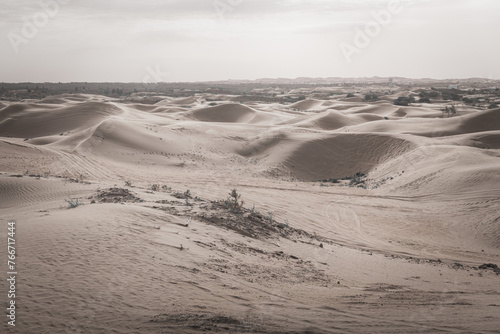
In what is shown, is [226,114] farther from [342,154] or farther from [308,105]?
[342,154]

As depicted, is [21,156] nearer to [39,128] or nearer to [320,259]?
[320,259]

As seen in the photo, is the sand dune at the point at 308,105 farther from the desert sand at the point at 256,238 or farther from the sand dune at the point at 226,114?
the desert sand at the point at 256,238

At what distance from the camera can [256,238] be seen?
8844 millimetres

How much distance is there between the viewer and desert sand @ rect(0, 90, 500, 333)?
4961mm

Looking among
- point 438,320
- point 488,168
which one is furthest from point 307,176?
point 438,320

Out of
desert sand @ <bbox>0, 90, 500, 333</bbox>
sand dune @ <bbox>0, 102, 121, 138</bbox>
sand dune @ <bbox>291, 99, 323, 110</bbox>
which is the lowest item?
desert sand @ <bbox>0, 90, 500, 333</bbox>

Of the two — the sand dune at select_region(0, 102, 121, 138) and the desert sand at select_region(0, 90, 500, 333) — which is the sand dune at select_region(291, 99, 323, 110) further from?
the desert sand at select_region(0, 90, 500, 333)

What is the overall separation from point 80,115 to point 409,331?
33.8 m

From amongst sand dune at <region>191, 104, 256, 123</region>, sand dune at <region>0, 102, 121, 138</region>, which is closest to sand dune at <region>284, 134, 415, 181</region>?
sand dune at <region>0, 102, 121, 138</region>

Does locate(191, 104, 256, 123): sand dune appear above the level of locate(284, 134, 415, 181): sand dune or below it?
above

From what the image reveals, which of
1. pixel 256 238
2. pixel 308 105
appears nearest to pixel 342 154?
pixel 256 238

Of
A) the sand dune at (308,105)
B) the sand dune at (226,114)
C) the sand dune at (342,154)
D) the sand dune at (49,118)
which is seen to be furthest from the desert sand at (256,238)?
the sand dune at (308,105)

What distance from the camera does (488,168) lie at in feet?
47.3

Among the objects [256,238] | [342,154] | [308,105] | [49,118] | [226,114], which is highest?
[308,105]
